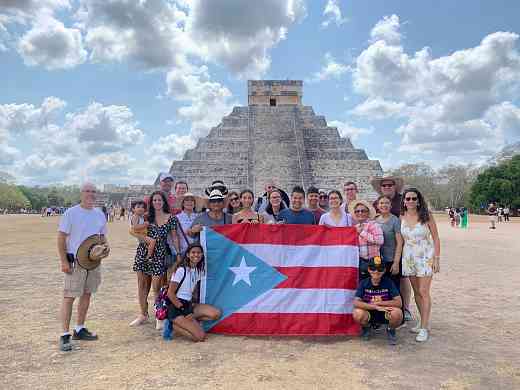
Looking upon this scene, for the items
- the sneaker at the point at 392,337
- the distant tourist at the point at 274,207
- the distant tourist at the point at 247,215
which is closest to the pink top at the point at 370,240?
the sneaker at the point at 392,337

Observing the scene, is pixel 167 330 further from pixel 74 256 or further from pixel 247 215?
pixel 247 215

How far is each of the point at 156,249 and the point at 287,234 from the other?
5.16 feet

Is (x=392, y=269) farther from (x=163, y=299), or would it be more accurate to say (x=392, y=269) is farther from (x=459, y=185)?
(x=459, y=185)

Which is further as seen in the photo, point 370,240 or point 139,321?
point 139,321

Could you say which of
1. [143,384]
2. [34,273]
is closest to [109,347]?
[143,384]

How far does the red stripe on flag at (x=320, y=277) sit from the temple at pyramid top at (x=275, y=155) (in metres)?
22.8

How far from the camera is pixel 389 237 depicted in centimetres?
464

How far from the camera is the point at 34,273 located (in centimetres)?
848

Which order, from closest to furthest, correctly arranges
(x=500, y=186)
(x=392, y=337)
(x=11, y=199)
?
(x=392, y=337), (x=500, y=186), (x=11, y=199)

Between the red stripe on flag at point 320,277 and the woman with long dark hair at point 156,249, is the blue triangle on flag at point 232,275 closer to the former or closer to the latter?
the red stripe on flag at point 320,277

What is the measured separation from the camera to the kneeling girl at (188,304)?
173 inches

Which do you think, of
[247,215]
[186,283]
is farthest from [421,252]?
[186,283]

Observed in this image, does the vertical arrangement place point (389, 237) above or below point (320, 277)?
above

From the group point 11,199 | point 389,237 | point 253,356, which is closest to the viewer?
point 253,356
